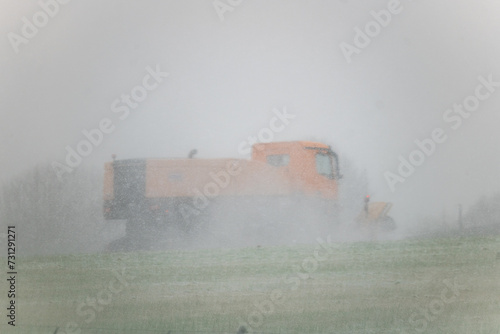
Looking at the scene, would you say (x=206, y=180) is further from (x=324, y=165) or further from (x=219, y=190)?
(x=324, y=165)

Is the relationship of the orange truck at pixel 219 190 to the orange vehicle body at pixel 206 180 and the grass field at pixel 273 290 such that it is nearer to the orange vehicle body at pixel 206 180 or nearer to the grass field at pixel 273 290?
the orange vehicle body at pixel 206 180

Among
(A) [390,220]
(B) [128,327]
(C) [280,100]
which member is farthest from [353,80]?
(B) [128,327]

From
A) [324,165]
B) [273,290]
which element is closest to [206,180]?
[324,165]

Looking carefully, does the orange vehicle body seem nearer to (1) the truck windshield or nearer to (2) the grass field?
(1) the truck windshield

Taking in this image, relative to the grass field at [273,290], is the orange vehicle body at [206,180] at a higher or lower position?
higher

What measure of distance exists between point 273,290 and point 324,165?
754 millimetres

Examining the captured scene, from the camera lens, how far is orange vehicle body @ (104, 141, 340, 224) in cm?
465

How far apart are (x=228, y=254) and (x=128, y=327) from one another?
1.93 ft

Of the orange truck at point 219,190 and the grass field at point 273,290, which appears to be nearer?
the grass field at point 273,290

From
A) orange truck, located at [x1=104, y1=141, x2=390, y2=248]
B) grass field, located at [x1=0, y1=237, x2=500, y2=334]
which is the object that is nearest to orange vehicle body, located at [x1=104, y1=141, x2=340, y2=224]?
orange truck, located at [x1=104, y1=141, x2=390, y2=248]

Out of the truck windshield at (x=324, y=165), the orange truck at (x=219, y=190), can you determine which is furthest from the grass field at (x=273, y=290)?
the truck windshield at (x=324, y=165)

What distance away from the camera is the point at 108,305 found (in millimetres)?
4594

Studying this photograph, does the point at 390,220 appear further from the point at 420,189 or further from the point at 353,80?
the point at 353,80

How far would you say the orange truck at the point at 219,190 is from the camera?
4.66 metres
